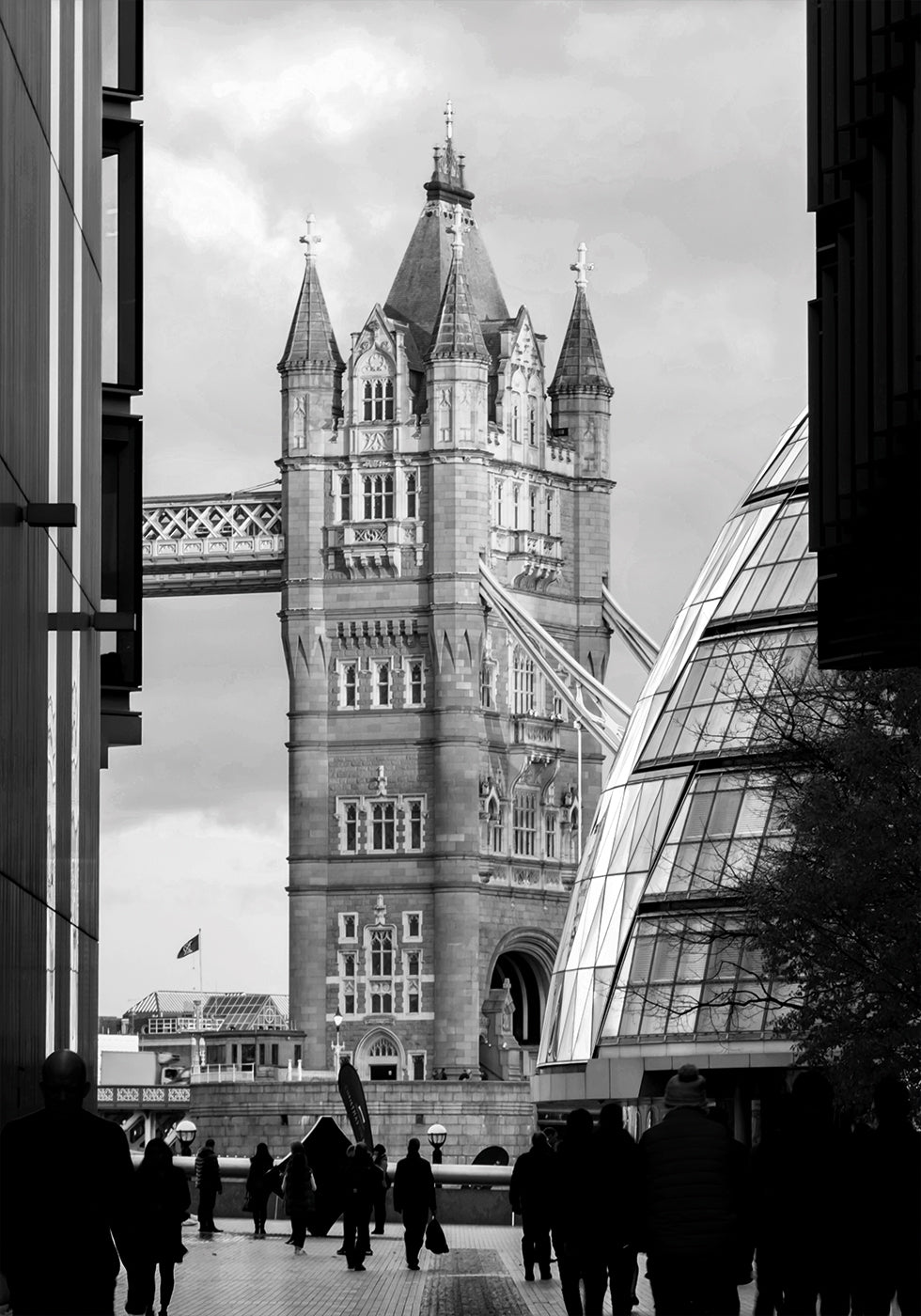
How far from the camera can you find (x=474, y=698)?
114375mm

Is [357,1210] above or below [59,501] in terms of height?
below

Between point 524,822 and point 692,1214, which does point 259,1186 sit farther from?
point 524,822


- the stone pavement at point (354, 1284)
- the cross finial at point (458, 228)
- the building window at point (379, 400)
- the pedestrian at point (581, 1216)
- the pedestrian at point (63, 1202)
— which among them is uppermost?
the cross finial at point (458, 228)

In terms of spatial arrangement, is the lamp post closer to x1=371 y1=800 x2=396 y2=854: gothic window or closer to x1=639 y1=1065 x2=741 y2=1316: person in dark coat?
x1=371 y1=800 x2=396 y2=854: gothic window

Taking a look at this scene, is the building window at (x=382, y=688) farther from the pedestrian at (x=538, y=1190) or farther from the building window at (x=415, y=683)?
the pedestrian at (x=538, y=1190)

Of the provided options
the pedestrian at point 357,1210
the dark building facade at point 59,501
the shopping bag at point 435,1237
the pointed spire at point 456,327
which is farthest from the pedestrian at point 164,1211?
the pointed spire at point 456,327

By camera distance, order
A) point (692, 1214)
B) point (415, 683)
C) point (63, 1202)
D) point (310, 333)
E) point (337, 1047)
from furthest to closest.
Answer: point (310, 333), point (415, 683), point (337, 1047), point (692, 1214), point (63, 1202)

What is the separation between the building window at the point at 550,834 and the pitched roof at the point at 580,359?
1803 cm

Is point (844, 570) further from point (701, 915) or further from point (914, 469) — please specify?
point (701, 915)

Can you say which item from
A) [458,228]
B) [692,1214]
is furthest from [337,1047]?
[692,1214]

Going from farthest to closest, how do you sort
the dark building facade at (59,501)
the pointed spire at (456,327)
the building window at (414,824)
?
1. the pointed spire at (456,327)
2. the building window at (414,824)
3. the dark building facade at (59,501)

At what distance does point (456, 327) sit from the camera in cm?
11781

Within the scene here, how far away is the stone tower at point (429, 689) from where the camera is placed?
114 m

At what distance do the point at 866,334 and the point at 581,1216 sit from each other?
7172 mm
